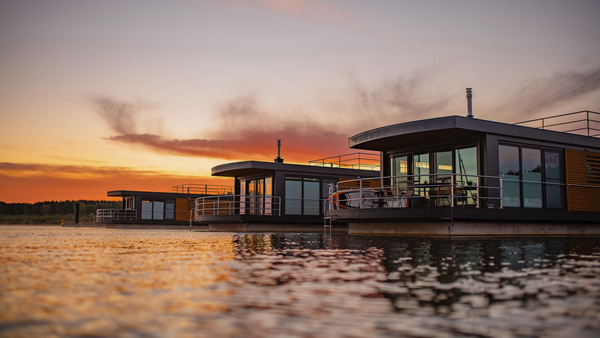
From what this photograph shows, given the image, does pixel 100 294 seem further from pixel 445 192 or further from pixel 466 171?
pixel 466 171

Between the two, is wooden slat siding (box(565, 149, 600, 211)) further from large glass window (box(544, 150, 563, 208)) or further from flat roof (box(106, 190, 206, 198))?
flat roof (box(106, 190, 206, 198))

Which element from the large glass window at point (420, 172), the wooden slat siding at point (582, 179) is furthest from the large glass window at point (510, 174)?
the large glass window at point (420, 172)

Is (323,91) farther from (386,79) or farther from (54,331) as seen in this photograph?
(54,331)

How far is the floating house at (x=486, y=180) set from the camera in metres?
12.6

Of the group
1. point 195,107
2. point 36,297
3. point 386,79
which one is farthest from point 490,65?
point 36,297

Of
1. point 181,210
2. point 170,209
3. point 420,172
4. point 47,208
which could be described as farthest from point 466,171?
point 47,208

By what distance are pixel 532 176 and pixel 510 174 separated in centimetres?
94

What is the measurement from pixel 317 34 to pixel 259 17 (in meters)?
2.00

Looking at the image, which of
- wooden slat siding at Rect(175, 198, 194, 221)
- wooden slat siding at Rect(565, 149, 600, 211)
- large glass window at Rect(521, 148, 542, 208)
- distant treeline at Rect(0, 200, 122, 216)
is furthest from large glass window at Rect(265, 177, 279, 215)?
distant treeline at Rect(0, 200, 122, 216)

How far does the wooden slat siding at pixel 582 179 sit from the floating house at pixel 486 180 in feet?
0.11

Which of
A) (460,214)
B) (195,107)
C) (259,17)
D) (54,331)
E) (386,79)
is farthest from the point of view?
(195,107)

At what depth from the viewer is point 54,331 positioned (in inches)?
66.6

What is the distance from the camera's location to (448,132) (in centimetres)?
1372

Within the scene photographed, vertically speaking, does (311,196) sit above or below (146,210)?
above
